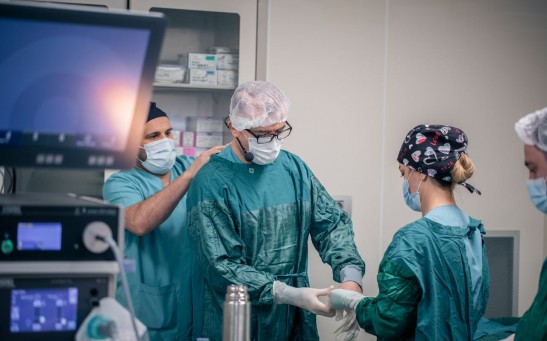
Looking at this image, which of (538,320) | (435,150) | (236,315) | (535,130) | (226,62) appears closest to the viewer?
(236,315)

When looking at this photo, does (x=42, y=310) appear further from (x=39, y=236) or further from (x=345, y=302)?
(x=345, y=302)

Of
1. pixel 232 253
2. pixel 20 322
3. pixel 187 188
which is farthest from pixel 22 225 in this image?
pixel 187 188

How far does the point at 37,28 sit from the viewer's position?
4.17 feet

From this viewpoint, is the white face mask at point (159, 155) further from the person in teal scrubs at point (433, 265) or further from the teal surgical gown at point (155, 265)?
the person in teal scrubs at point (433, 265)

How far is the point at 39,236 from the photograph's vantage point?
4.39 feet

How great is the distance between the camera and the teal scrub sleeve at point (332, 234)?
249 centimetres

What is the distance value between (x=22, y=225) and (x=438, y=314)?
1172 mm

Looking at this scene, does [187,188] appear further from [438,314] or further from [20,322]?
[20,322]

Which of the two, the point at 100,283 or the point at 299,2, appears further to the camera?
the point at 299,2

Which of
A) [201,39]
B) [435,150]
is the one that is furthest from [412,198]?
[201,39]

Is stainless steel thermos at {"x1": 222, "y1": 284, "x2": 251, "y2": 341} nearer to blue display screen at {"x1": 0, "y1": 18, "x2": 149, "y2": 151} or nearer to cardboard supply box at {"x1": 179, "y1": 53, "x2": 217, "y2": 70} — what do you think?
blue display screen at {"x1": 0, "y1": 18, "x2": 149, "y2": 151}

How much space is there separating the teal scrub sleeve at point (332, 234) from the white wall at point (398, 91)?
2.13 ft

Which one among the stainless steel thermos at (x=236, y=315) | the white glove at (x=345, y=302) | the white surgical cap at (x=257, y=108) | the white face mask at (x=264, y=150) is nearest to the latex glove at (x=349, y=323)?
the white glove at (x=345, y=302)

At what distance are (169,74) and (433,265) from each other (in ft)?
5.44
